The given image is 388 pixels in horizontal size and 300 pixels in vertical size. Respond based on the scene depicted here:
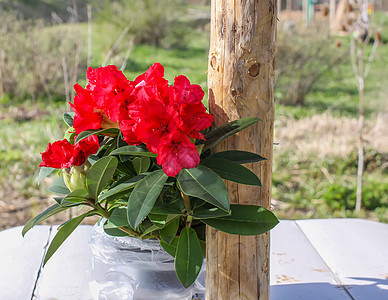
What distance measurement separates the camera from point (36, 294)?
1.32 meters

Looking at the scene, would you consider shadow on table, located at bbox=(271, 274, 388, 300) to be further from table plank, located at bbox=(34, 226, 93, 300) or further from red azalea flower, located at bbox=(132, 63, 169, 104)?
red azalea flower, located at bbox=(132, 63, 169, 104)

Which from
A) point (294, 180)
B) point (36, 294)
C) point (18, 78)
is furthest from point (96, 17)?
point (36, 294)

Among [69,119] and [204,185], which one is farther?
[69,119]

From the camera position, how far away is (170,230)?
1004 mm

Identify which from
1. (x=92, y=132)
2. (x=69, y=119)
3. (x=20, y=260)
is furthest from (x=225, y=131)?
(x=20, y=260)

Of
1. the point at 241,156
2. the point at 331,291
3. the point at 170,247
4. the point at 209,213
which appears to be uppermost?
the point at 241,156

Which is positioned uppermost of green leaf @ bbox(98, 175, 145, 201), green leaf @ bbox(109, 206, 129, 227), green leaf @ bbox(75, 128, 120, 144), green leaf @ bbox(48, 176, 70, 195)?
green leaf @ bbox(75, 128, 120, 144)

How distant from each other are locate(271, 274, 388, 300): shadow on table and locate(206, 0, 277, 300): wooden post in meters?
0.29

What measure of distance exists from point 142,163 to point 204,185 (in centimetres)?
20

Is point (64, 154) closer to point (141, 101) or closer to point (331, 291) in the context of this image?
point (141, 101)

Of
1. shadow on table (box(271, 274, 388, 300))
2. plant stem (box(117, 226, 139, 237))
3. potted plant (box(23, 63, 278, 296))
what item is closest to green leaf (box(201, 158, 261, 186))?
potted plant (box(23, 63, 278, 296))

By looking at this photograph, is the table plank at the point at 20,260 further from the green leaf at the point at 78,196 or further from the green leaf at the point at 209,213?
the green leaf at the point at 209,213

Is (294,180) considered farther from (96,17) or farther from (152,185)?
(96,17)

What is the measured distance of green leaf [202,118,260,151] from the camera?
0.92 metres
